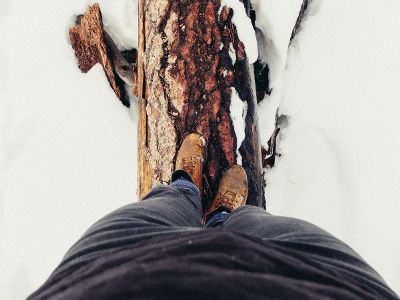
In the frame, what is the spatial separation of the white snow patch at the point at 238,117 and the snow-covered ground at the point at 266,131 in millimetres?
401

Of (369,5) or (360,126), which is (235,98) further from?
(369,5)

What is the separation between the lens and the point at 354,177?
1707 mm

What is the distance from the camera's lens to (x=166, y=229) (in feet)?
2.65

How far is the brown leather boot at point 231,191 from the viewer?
1.45 metres

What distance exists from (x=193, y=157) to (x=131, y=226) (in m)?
0.63

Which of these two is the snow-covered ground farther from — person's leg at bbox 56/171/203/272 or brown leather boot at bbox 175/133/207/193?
person's leg at bbox 56/171/203/272

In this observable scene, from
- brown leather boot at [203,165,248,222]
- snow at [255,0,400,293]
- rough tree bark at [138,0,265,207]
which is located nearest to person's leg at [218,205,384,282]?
brown leather boot at [203,165,248,222]

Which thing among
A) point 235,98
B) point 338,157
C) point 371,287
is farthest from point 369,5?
point 371,287

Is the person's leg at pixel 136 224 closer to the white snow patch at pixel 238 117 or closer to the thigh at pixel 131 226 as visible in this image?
the thigh at pixel 131 226

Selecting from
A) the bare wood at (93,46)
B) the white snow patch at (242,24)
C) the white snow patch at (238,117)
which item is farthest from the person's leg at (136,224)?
the bare wood at (93,46)

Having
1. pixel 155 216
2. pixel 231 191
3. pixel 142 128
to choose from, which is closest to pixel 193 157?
pixel 231 191

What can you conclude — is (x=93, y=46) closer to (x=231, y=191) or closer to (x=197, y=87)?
(x=197, y=87)

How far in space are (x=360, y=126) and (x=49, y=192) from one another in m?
1.42

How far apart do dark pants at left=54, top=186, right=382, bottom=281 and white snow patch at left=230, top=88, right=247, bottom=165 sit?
416 millimetres
